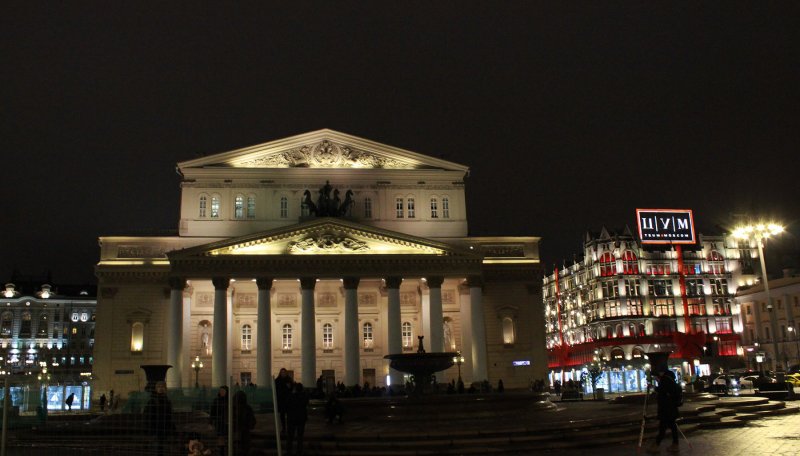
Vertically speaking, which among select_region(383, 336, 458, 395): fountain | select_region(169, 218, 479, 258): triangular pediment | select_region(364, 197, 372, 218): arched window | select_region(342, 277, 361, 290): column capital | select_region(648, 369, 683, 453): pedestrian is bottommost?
select_region(648, 369, 683, 453): pedestrian

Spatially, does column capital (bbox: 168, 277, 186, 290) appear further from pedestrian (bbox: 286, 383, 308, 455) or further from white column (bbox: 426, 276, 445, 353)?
pedestrian (bbox: 286, 383, 308, 455)

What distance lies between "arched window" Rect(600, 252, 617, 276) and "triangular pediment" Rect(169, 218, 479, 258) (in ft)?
175

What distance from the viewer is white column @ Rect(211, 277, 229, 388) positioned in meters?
42.0

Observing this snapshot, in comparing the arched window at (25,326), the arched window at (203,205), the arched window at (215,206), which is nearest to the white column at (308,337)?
the arched window at (215,206)

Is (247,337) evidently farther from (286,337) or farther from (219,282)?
(219,282)

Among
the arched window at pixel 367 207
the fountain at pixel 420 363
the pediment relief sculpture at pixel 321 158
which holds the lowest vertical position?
the fountain at pixel 420 363

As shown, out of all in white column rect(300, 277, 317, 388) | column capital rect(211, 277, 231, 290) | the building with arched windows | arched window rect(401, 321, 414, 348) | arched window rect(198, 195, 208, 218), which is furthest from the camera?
the building with arched windows

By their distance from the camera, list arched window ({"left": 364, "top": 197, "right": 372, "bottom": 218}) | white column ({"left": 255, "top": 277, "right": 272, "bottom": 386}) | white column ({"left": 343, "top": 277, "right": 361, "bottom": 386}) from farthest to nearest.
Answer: arched window ({"left": 364, "top": 197, "right": 372, "bottom": 218}) < white column ({"left": 343, "top": 277, "right": 361, "bottom": 386}) < white column ({"left": 255, "top": 277, "right": 272, "bottom": 386})

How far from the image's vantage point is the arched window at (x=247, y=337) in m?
51.6

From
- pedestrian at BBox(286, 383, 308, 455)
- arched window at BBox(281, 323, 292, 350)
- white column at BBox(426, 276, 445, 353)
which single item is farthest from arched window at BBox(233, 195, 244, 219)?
pedestrian at BBox(286, 383, 308, 455)

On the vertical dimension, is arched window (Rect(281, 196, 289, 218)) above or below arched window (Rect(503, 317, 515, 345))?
above

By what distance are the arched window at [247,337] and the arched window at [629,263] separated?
56.3m

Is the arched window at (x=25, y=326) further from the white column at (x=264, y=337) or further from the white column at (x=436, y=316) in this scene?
the white column at (x=436, y=316)

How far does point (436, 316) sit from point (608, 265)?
180 feet
